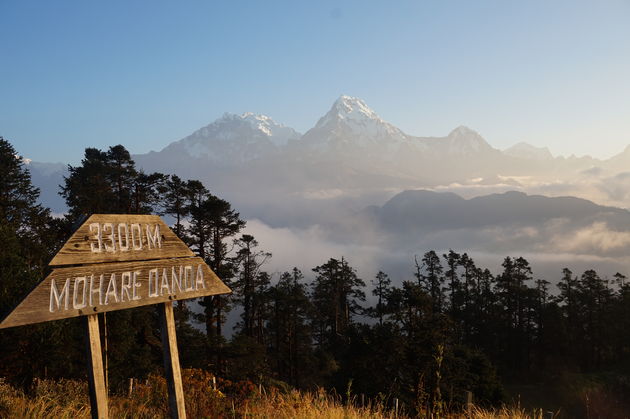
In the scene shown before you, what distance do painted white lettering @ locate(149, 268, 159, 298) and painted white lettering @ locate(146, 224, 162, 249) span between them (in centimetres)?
30

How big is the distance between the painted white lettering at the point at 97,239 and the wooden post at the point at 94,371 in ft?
2.28

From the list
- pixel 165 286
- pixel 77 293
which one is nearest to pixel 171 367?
pixel 165 286

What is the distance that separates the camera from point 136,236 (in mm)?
4566

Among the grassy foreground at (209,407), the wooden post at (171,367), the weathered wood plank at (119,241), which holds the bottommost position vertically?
the grassy foreground at (209,407)

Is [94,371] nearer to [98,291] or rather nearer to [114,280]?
[98,291]

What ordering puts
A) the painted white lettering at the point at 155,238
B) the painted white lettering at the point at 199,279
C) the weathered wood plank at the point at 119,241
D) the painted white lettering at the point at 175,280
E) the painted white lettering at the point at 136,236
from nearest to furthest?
the weathered wood plank at the point at 119,241 < the painted white lettering at the point at 136,236 < the painted white lettering at the point at 155,238 < the painted white lettering at the point at 175,280 < the painted white lettering at the point at 199,279

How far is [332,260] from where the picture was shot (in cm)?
5634

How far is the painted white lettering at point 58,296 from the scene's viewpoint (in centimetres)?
383

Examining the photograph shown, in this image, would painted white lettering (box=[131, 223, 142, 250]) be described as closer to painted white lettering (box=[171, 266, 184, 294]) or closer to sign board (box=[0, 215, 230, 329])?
sign board (box=[0, 215, 230, 329])

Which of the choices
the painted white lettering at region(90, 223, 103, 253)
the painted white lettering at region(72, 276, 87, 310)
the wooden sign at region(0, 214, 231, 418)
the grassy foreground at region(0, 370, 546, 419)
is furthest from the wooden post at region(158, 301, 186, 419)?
the grassy foreground at region(0, 370, 546, 419)

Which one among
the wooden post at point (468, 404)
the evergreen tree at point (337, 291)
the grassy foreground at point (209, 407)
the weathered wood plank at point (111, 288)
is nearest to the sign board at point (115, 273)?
the weathered wood plank at point (111, 288)

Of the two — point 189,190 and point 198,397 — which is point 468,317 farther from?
point 198,397

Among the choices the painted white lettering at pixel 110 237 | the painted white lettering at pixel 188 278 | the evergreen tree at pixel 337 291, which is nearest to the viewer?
the painted white lettering at pixel 110 237

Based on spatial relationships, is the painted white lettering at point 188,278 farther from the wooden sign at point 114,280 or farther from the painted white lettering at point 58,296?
the painted white lettering at point 58,296
